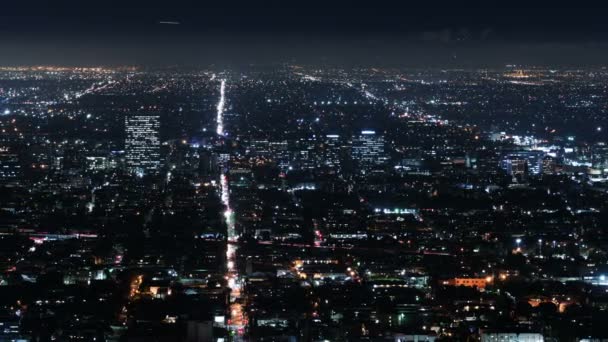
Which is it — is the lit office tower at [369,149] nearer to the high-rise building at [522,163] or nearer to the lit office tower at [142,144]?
the high-rise building at [522,163]

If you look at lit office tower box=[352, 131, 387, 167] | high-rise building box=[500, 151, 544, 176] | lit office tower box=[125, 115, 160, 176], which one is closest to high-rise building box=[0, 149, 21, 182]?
lit office tower box=[125, 115, 160, 176]

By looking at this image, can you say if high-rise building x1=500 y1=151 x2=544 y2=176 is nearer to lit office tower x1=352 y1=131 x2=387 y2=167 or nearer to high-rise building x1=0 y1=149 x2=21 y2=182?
lit office tower x1=352 y1=131 x2=387 y2=167

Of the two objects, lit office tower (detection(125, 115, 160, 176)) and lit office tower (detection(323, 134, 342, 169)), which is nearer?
lit office tower (detection(125, 115, 160, 176))

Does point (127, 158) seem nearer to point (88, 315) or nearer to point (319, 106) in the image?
point (319, 106)

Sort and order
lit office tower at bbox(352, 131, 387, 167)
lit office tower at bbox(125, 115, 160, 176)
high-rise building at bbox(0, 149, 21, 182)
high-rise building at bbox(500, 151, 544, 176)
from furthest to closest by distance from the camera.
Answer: lit office tower at bbox(352, 131, 387, 167)
lit office tower at bbox(125, 115, 160, 176)
high-rise building at bbox(500, 151, 544, 176)
high-rise building at bbox(0, 149, 21, 182)

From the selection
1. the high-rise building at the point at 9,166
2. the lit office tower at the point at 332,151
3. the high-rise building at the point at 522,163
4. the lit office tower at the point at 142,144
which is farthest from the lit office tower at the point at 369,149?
the high-rise building at the point at 9,166

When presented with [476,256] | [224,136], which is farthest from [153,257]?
[224,136]
